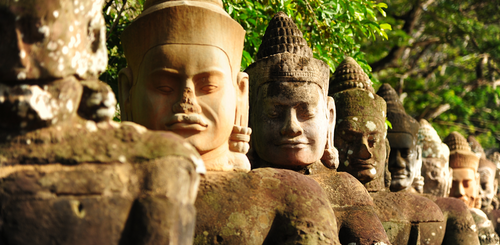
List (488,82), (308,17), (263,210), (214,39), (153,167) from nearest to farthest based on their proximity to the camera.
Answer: (153,167)
(263,210)
(214,39)
(308,17)
(488,82)

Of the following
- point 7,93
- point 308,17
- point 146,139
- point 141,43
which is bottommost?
point 146,139

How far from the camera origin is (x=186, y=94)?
3.12 metres

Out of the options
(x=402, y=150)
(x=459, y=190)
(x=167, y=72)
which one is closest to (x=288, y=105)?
(x=167, y=72)

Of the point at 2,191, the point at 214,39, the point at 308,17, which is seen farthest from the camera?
the point at 308,17

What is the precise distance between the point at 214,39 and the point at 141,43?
46 cm

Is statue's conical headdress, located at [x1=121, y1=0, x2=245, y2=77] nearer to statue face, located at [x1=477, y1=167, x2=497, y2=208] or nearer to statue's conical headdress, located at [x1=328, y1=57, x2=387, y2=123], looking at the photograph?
statue's conical headdress, located at [x1=328, y1=57, x2=387, y2=123]

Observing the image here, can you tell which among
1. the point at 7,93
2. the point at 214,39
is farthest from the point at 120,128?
the point at 214,39

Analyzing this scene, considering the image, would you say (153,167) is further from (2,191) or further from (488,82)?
(488,82)

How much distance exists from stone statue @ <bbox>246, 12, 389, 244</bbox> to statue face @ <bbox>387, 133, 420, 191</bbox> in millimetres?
2108

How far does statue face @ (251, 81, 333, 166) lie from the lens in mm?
4156

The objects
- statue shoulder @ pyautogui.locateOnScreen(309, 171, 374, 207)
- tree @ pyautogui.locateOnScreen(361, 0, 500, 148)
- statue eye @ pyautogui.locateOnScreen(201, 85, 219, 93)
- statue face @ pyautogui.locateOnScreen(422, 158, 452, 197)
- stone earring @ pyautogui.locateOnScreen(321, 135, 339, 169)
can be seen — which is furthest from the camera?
tree @ pyautogui.locateOnScreen(361, 0, 500, 148)

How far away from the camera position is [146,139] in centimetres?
201

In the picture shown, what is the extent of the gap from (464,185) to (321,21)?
4476 mm

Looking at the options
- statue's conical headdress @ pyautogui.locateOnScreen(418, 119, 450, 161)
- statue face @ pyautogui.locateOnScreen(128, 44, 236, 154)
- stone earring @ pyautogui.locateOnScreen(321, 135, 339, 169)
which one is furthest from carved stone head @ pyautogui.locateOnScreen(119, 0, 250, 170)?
statue's conical headdress @ pyautogui.locateOnScreen(418, 119, 450, 161)
